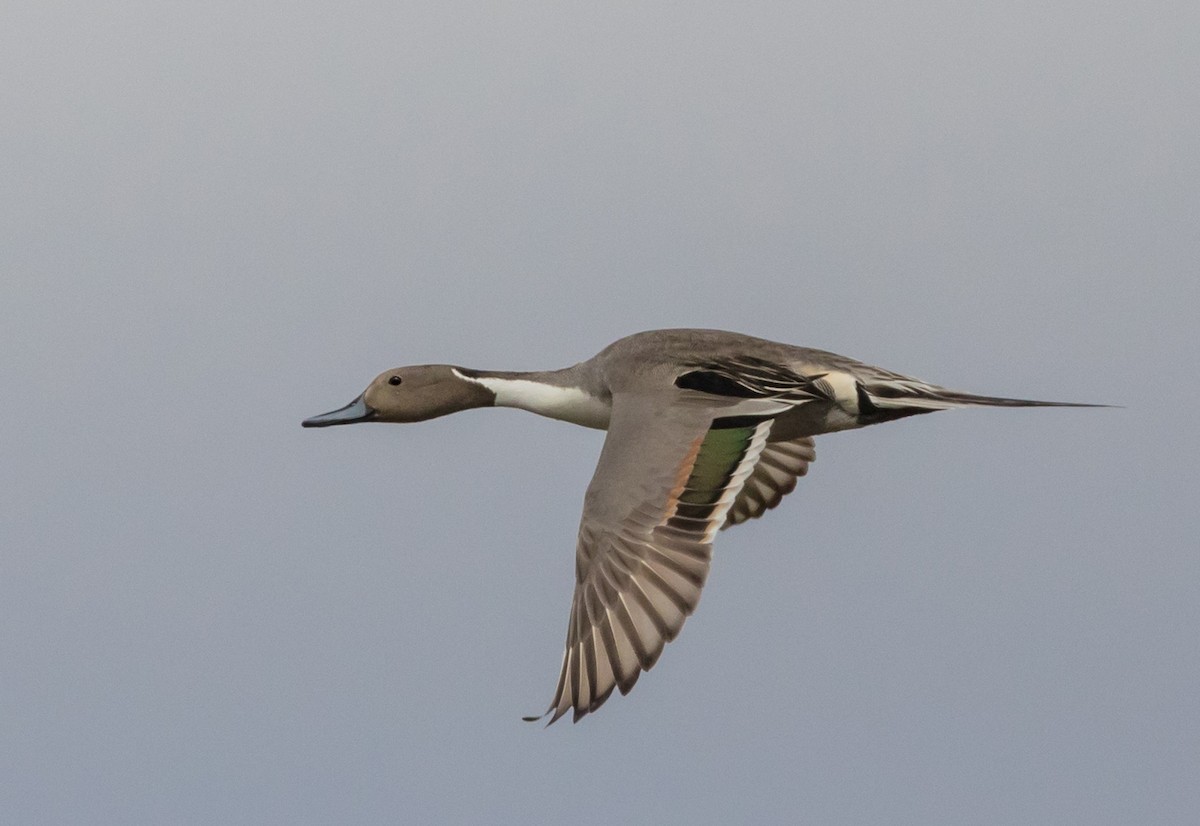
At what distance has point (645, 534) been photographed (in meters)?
5.90

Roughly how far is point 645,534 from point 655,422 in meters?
0.63

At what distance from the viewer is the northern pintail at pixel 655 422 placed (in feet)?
18.7

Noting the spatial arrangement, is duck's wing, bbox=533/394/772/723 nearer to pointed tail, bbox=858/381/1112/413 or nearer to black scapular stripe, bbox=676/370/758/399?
black scapular stripe, bbox=676/370/758/399

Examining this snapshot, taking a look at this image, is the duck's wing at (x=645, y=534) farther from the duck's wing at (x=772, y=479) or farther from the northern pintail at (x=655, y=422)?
the duck's wing at (x=772, y=479)


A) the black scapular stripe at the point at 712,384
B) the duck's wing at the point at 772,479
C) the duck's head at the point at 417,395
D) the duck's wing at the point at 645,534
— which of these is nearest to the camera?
the duck's wing at the point at 645,534

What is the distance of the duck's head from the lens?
25.5 ft

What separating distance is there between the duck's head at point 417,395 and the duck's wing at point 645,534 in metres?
1.44

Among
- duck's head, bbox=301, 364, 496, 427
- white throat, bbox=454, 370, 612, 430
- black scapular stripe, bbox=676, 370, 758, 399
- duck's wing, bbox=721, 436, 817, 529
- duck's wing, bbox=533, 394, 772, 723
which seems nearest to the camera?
duck's wing, bbox=533, 394, 772, 723

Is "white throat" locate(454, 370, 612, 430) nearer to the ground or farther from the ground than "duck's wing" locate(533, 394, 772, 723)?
farther from the ground

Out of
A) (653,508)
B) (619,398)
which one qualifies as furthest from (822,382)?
(653,508)

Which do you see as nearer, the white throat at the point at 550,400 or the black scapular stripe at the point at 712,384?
the black scapular stripe at the point at 712,384

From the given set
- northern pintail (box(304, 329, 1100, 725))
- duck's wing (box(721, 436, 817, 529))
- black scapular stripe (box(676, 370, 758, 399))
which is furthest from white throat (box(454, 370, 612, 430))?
duck's wing (box(721, 436, 817, 529))

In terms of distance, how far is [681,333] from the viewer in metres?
7.16

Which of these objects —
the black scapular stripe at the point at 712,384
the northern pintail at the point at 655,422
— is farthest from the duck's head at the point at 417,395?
the black scapular stripe at the point at 712,384
